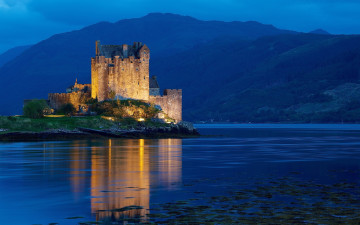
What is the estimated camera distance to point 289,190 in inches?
1119

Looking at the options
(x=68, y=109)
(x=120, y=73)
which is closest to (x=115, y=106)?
(x=120, y=73)

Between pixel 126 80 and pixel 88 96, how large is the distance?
29.4 ft

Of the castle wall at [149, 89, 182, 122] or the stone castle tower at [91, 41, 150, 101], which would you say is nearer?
the stone castle tower at [91, 41, 150, 101]

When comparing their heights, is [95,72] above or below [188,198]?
above

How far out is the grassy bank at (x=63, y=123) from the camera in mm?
93562

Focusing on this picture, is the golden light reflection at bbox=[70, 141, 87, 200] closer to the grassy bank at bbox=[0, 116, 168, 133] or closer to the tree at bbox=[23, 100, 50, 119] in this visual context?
the grassy bank at bbox=[0, 116, 168, 133]

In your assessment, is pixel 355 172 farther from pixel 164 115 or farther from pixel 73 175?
pixel 164 115

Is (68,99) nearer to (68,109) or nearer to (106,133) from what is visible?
(68,109)

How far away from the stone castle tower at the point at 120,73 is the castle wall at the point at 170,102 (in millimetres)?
2651

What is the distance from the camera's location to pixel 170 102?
12138 cm

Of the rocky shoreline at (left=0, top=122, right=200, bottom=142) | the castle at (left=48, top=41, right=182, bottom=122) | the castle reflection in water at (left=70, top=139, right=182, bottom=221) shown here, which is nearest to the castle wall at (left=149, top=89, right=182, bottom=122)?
the castle at (left=48, top=41, right=182, bottom=122)

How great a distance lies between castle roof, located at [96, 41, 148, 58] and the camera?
117394 millimetres

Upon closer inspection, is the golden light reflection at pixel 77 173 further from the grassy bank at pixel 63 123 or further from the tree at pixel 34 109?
the tree at pixel 34 109

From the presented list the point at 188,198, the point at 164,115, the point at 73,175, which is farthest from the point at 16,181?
the point at 164,115
